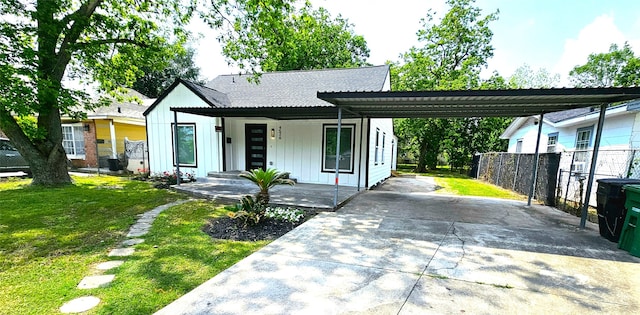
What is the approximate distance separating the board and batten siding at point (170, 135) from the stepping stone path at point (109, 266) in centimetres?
460

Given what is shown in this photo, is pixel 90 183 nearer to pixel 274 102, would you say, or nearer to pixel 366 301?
pixel 274 102

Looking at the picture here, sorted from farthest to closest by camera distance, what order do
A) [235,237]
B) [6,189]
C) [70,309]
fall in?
[6,189]
[235,237]
[70,309]

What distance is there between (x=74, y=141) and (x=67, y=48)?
325 inches

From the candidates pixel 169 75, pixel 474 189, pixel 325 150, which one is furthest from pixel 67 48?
pixel 169 75

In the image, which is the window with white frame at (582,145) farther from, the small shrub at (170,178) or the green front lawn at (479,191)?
the small shrub at (170,178)

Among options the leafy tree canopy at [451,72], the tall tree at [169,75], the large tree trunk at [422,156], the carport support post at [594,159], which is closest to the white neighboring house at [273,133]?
the carport support post at [594,159]

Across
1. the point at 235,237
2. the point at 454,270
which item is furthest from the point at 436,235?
the point at 235,237

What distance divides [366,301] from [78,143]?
57.3 ft

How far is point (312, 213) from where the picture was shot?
573 centimetres

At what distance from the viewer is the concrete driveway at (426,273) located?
2.36 meters

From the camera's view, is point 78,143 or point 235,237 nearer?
point 235,237

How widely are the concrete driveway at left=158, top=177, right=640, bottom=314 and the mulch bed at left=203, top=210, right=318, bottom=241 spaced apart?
35cm

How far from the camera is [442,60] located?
68.4ft

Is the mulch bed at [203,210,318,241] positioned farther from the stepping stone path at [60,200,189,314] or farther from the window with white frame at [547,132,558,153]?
the window with white frame at [547,132,558,153]
